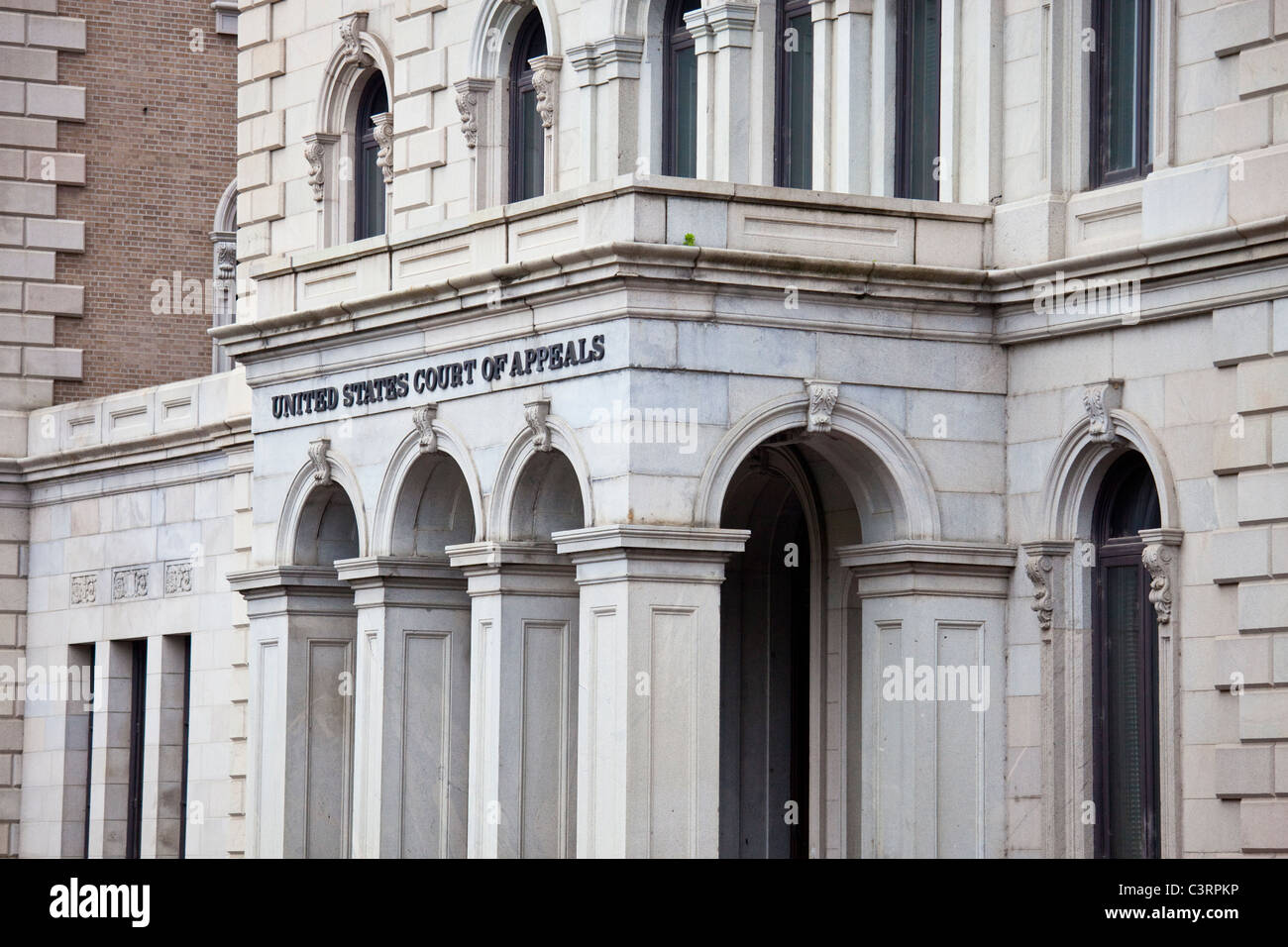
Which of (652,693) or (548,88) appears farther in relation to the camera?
(548,88)

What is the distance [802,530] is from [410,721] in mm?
4332

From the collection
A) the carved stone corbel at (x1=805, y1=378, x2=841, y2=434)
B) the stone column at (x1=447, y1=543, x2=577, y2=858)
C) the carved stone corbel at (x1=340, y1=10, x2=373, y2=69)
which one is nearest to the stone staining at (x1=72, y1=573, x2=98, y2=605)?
the carved stone corbel at (x1=340, y1=10, x2=373, y2=69)

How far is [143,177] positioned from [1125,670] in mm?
19688

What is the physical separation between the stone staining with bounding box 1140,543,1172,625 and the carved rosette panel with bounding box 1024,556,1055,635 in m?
1.35

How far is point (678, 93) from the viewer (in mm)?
28578

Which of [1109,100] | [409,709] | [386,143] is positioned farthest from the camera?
[386,143]

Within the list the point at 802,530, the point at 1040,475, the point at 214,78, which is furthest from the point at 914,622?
the point at 214,78

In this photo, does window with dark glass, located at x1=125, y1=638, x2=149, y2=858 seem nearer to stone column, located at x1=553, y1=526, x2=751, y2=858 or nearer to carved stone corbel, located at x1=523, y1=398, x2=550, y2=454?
carved stone corbel, located at x1=523, y1=398, x2=550, y2=454

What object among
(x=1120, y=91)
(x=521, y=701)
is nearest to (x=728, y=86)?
(x=1120, y=91)

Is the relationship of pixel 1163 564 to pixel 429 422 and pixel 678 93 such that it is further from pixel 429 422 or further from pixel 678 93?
pixel 678 93

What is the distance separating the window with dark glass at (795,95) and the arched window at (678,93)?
1.15 m

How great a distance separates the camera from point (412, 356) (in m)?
26.2

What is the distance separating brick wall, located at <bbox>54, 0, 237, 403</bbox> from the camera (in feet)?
127
